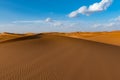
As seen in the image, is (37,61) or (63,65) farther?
(37,61)

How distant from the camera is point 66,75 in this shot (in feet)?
19.7

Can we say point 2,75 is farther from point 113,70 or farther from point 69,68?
point 113,70

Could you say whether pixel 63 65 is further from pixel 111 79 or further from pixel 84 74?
pixel 111 79

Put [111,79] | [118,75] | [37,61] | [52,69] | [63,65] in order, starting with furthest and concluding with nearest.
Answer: [37,61]
[63,65]
[52,69]
[118,75]
[111,79]

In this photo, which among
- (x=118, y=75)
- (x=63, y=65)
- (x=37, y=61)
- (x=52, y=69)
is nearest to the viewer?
(x=118, y=75)

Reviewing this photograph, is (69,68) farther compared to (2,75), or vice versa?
(69,68)

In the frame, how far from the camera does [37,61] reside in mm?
7828

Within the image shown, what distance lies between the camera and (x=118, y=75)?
6.24 meters

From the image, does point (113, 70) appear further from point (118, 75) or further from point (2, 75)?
point (2, 75)

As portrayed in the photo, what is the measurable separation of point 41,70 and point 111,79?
8.89 ft

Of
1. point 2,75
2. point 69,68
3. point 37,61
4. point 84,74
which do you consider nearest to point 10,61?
point 37,61

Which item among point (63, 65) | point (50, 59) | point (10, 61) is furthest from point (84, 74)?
point (10, 61)

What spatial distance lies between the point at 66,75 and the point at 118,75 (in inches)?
80.4

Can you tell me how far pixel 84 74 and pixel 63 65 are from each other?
129 centimetres
